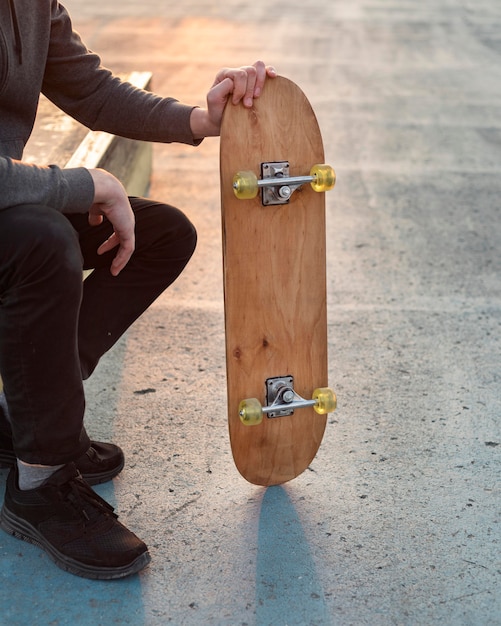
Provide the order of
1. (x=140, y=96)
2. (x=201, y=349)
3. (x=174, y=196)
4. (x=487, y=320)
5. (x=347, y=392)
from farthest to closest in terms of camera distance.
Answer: (x=174, y=196)
(x=487, y=320)
(x=201, y=349)
(x=347, y=392)
(x=140, y=96)

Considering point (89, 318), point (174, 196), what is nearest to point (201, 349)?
point (89, 318)

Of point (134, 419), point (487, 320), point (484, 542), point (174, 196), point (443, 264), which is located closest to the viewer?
point (484, 542)

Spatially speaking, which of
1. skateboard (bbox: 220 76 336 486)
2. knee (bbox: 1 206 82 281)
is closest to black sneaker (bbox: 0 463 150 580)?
skateboard (bbox: 220 76 336 486)

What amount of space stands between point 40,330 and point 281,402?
649mm

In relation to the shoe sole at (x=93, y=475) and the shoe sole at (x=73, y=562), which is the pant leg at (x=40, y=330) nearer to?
the shoe sole at (x=73, y=562)

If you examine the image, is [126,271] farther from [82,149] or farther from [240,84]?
[82,149]

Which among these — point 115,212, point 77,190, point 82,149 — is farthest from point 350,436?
point 82,149

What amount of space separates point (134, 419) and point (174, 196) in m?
2.43

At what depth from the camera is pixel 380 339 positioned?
11.0 feet

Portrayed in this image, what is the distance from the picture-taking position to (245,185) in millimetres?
2018

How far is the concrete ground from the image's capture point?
1.98 metres

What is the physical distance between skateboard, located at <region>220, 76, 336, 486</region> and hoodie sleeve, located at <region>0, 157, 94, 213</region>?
0.33 m

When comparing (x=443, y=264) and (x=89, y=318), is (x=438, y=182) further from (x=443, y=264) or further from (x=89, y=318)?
(x=89, y=318)

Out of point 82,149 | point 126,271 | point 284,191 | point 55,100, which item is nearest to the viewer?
point 284,191
